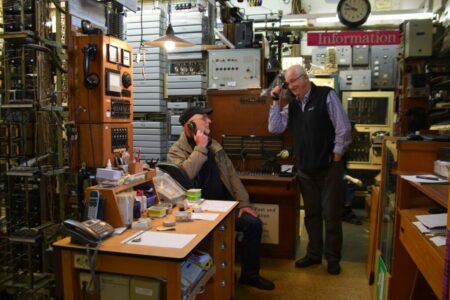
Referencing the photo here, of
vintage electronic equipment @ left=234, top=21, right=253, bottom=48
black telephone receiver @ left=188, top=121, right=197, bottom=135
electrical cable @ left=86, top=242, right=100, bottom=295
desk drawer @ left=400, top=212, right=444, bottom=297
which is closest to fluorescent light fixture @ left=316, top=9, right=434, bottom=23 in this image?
vintage electronic equipment @ left=234, top=21, right=253, bottom=48

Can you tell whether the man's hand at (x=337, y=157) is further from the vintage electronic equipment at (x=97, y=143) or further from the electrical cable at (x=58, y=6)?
the electrical cable at (x=58, y=6)

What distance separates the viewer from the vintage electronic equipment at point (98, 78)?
2.96 meters

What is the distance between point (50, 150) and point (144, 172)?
3.47 feet

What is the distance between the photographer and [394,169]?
235 centimetres

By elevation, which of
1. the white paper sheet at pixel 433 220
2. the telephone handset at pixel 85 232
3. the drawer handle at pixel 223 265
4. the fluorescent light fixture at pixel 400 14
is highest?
the fluorescent light fixture at pixel 400 14

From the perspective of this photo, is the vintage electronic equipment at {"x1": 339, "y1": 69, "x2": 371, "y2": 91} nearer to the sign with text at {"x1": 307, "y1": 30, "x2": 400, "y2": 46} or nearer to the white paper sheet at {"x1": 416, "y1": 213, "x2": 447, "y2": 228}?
the sign with text at {"x1": 307, "y1": 30, "x2": 400, "y2": 46}

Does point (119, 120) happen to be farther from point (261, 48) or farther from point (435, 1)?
point (435, 1)

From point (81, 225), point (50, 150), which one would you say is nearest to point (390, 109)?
point (50, 150)

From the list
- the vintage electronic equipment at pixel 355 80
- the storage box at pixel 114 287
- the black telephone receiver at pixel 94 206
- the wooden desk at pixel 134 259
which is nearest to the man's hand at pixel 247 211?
the wooden desk at pixel 134 259

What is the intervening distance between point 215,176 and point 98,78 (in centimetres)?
122

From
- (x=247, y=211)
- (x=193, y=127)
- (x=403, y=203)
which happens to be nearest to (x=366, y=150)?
(x=247, y=211)

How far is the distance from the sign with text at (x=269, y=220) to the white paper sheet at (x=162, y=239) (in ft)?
5.91

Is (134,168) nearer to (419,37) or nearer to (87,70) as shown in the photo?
(87,70)

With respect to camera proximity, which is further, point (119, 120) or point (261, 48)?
point (261, 48)
